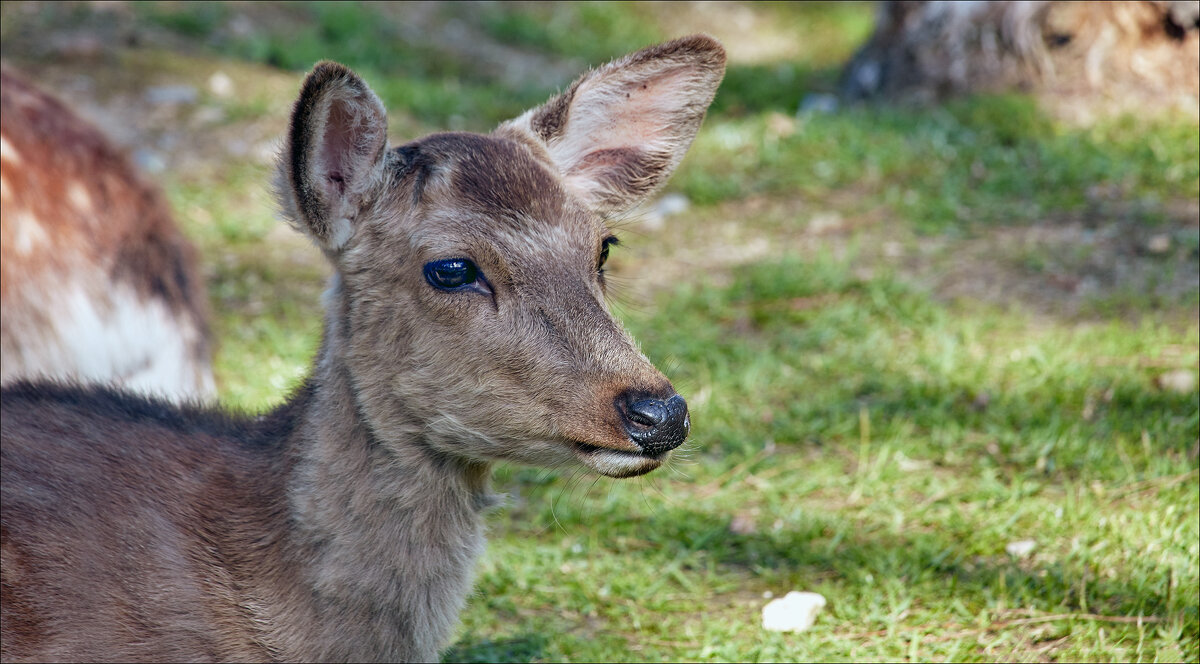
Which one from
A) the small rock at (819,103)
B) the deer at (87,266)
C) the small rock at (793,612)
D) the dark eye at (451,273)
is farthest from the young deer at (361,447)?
the small rock at (819,103)

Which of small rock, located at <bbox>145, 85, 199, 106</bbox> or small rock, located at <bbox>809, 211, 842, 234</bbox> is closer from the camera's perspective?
small rock, located at <bbox>809, 211, 842, 234</bbox>

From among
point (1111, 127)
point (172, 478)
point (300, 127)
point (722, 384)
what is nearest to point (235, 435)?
point (172, 478)

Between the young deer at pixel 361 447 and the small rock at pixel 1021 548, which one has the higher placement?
the young deer at pixel 361 447

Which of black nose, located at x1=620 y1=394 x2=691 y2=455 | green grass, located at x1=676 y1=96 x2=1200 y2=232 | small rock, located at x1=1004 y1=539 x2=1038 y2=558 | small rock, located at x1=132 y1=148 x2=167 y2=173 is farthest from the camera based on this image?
small rock, located at x1=132 y1=148 x2=167 y2=173

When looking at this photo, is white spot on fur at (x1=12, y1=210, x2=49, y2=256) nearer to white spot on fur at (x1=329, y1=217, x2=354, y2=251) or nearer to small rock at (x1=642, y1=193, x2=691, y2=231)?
white spot on fur at (x1=329, y1=217, x2=354, y2=251)

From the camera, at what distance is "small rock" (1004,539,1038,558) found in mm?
3811

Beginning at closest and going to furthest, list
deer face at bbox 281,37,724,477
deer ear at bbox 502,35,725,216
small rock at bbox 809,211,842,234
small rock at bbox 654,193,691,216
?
deer face at bbox 281,37,724,477, deer ear at bbox 502,35,725,216, small rock at bbox 809,211,842,234, small rock at bbox 654,193,691,216

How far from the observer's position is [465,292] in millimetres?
A: 2822

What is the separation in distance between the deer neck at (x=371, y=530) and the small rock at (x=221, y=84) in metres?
5.52

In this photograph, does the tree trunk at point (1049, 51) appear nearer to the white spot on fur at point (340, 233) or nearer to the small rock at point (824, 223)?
the small rock at point (824, 223)

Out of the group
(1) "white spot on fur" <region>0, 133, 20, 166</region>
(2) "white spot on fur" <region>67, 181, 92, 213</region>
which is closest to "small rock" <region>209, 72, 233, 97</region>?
(2) "white spot on fur" <region>67, 181, 92, 213</region>

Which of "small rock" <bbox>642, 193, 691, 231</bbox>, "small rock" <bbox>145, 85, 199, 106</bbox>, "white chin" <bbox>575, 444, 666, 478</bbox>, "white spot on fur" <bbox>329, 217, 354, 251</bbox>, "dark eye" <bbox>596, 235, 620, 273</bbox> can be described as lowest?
"small rock" <bbox>145, 85, 199, 106</bbox>

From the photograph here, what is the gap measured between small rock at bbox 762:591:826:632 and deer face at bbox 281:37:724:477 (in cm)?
115

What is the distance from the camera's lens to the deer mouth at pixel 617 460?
2588 millimetres
